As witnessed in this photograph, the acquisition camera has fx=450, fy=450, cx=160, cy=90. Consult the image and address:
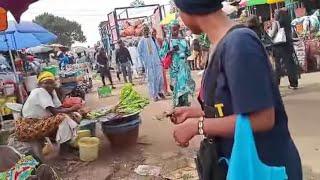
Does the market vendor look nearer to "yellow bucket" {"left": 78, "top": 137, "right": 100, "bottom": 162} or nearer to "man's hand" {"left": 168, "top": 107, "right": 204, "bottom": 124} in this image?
"yellow bucket" {"left": 78, "top": 137, "right": 100, "bottom": 162}

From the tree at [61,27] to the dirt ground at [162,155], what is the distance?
57.4 meters

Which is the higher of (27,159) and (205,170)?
(205,170)

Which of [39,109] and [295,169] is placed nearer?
[295,169]

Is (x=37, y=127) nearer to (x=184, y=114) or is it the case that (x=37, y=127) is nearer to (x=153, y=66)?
(x=184, y=114)

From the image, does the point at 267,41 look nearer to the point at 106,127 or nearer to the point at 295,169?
the point at 106,127

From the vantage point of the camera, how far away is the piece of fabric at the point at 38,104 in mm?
5696

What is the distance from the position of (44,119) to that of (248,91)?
4761mm

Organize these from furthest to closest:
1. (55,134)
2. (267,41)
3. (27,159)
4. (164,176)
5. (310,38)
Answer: (310,38), (267,41), (55,134), (164,176), (27,159)

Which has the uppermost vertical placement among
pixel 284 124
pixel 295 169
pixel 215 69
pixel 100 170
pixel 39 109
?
pixel 215 69

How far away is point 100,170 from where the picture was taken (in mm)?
5469

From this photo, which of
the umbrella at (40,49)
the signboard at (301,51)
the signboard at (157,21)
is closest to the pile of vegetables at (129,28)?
the signboard at (157,21)

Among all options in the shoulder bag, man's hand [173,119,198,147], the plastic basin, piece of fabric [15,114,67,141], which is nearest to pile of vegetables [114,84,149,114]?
the plastic basin

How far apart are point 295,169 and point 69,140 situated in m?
4.86

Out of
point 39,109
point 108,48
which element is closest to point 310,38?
point 39,109
